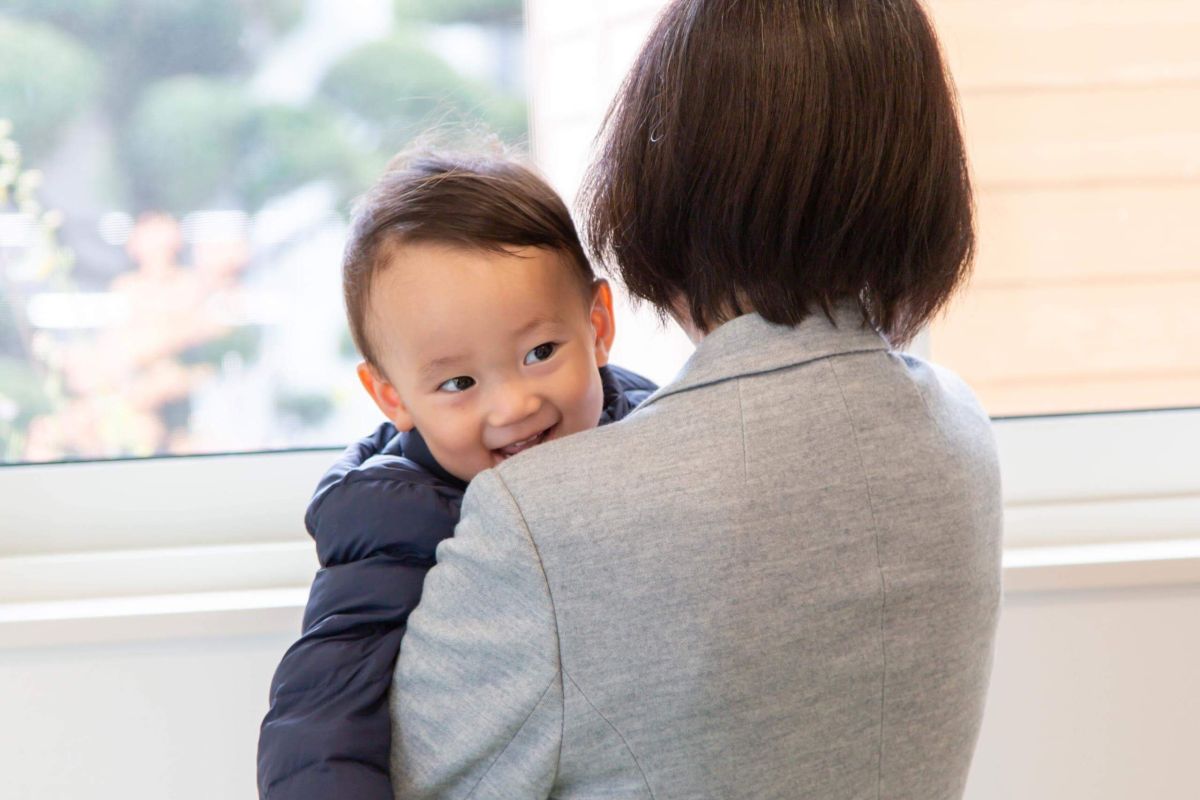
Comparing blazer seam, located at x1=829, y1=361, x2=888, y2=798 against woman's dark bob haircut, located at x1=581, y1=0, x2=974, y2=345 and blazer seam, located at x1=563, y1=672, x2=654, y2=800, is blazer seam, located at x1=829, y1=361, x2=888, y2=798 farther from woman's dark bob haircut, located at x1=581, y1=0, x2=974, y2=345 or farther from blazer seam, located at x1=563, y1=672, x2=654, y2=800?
blazer seam, located at x1=563, y1=672, x2=654, y2=800

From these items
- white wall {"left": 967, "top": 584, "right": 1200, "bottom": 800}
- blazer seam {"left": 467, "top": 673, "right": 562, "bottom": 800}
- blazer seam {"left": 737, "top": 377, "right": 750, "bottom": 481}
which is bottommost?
white wall {"left": 967, "top": 584, "right": 1200, "bottom": 800}

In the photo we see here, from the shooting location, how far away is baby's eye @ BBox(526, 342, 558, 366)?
1.09 metres

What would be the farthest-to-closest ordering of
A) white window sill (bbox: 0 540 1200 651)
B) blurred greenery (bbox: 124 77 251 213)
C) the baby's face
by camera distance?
blurred greenery (bbox: 124 77 251 213)
white window sill (bbox: 0 540 1200 651)
the baby's face

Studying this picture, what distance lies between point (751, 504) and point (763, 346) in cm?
12

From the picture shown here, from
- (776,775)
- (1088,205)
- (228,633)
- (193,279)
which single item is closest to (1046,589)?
(1088,205)

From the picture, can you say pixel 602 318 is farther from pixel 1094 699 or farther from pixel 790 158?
pixel 1094 699

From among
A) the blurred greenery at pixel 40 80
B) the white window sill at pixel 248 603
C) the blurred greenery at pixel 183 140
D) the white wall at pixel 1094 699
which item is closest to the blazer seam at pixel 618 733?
the white window sill at pixel 248 603

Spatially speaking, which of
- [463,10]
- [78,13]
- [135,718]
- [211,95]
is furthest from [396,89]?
[135,718]

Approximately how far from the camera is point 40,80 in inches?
63.6

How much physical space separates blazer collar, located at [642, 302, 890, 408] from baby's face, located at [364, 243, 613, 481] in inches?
9.4

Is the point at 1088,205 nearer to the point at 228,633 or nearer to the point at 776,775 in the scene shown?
the point at 776,775

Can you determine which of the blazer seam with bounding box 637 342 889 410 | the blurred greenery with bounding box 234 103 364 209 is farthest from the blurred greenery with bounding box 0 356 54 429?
the blazer seam with bounding box 637 342 889 410

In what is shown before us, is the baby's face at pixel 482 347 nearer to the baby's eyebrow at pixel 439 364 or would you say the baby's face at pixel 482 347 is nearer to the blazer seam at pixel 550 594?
the baby's eyebrow at pixel 439 364

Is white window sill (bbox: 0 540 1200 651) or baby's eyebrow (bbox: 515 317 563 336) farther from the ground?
baby's eyebrow (bbox: 515 317 563 336)
